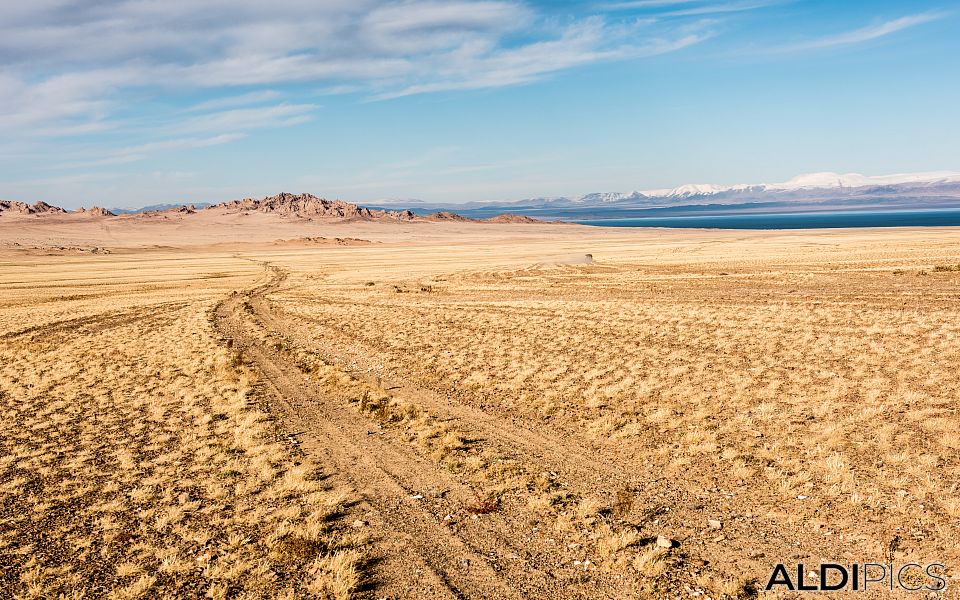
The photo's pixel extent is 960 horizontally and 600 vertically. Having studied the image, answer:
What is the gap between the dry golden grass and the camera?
7812 millimetres

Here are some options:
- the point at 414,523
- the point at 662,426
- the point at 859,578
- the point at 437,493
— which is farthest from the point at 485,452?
the point at 859,578

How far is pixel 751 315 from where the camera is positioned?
88.0 feet

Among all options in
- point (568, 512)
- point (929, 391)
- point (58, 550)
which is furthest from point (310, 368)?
point (929, 391)

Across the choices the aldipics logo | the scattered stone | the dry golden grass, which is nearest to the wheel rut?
the scattered stone

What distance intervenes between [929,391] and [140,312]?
39.6m

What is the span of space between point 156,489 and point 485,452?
611 centimetres

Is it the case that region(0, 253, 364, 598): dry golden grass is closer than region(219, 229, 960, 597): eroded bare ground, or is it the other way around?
region(0, 253, 364, 598): dry golden grass

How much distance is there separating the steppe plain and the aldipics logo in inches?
7.2

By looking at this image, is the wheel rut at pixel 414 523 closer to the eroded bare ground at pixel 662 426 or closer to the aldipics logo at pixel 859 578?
the eroded bare ground at pixel 662 426

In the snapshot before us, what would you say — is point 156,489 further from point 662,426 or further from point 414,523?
point 662,426

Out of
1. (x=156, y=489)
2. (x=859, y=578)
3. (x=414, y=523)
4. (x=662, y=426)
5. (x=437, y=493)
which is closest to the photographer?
(x=859, y=578)

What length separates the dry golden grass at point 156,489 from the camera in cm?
781

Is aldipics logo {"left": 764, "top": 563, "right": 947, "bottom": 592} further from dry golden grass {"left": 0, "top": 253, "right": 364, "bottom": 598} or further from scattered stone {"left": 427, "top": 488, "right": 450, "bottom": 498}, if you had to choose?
dry golden grass {"left": 0, "top": 253, "right": 364, "bottom": 598}

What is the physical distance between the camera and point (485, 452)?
11.9m
